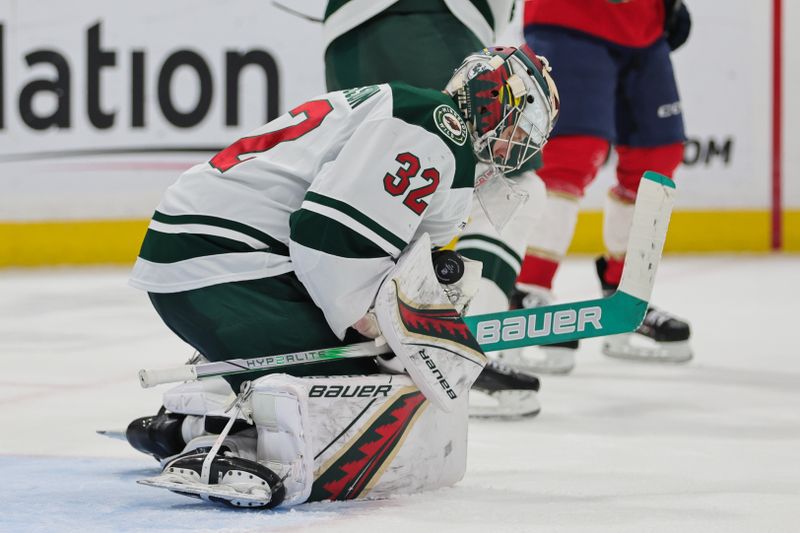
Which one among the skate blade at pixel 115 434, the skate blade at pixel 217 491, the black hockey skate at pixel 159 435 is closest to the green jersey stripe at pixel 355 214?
the skate blade at pixel 217 491

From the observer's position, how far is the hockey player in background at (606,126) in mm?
3342

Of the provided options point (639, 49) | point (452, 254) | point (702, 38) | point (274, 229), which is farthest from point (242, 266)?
point (702, 38)

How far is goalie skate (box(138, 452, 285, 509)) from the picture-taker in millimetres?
1803

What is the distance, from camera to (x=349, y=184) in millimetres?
1834

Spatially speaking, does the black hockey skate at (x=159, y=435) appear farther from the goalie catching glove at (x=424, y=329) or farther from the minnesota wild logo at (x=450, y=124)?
the minnesota wild logo at (x=450, y=124)

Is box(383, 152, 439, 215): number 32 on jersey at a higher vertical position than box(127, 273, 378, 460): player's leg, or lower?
higher

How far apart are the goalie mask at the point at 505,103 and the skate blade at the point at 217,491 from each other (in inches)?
23.4

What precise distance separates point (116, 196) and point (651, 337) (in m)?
2.62

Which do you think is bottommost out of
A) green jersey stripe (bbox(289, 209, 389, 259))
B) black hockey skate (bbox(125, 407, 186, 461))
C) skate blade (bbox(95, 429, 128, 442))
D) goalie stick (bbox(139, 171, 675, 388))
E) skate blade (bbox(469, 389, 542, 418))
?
skate blade (bbox(469, 389, 542, 418))

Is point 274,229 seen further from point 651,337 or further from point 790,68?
point 790,68

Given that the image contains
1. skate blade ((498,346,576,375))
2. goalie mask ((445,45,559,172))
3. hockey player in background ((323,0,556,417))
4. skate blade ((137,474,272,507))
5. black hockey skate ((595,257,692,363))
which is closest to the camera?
skate blade ((137,474,272,507))

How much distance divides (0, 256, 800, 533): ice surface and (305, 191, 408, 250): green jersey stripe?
37 cm

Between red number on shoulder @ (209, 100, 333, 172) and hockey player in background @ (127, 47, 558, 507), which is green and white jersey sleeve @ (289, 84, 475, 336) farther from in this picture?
red number on shoulder @ (209, 100, 333, 172)

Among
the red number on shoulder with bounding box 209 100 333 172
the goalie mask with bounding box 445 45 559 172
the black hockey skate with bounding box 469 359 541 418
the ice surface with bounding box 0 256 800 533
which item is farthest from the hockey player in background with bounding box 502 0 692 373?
the red number on shoulder with bounding box 209 100 333 172
